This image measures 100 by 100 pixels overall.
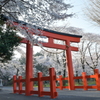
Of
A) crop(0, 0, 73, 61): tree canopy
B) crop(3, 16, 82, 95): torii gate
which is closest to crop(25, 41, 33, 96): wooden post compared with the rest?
crop(3, 16, 82, 95): torii gate

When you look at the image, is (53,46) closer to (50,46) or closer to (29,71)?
(50,46)

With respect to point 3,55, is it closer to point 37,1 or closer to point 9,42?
point 9,42

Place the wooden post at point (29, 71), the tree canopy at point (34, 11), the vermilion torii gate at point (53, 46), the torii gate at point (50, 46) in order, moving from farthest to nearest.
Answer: the vermilion torii gate at point (53, 46)
the torii gate at point (50, 46)
the wooden post at point (29, 71)
the tree canopy at point (34, 11)

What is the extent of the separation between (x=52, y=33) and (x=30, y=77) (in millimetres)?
2758

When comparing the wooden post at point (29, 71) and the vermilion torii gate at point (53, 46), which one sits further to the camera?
the vermilion torii gate at point (53, 46)

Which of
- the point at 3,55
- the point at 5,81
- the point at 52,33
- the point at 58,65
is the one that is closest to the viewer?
the point at 3,55

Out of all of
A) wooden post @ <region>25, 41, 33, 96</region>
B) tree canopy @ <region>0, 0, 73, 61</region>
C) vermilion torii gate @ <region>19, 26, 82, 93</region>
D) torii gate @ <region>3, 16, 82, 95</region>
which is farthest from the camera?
vermilion torii gate @ <region>19, 26, 82, 93</region>

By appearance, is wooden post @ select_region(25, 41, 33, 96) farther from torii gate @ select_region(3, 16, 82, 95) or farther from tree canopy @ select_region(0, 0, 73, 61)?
tree canopy @ select_region(0, 0, 73, 61)

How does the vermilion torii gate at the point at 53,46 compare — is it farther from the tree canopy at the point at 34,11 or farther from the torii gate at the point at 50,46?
the tree canopy at the point at 34,11

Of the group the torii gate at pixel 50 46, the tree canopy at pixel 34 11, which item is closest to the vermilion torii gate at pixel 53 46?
the torii gate at pixel 50 46

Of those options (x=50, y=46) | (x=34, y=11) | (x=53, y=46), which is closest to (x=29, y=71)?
(x=50, y=46)

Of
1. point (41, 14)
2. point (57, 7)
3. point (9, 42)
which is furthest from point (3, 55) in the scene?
point (57, 7)

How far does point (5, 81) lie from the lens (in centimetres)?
2394

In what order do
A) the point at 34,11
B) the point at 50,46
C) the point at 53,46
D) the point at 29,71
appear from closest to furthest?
1. the point at 34,11
2. the point at 29,71
3. the point at 50,46
4. the point at 53,46
